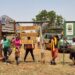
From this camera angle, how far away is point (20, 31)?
2216cm

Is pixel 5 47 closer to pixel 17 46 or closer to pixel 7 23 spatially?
pixel 17 46

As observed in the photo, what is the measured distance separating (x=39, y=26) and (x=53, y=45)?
5.37 feet

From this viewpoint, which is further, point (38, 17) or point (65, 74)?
point (38, 17)

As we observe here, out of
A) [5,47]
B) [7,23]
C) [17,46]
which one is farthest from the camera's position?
[7,23]

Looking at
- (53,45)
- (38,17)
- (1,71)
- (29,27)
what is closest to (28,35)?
(29,27)

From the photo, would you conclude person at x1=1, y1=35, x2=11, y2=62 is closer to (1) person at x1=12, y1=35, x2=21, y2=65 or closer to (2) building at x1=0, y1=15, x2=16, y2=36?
(1) person at x1=12, y1=35, x2=21, y2=65

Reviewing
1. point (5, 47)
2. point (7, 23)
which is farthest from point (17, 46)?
point (7, 23)

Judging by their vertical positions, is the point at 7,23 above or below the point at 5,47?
above

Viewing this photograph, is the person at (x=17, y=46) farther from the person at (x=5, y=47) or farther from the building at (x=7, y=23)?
the building at (x=7, y=23)

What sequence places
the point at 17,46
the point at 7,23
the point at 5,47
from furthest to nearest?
1. the point at 7,23
2. the point at 5,47
3. the point at 17,46

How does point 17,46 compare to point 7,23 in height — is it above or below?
below

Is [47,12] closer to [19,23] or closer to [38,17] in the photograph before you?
[38,17]

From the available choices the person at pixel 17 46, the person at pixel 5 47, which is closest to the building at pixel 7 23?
the person at pixel 17 46

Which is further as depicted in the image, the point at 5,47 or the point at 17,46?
the point at 5,47
